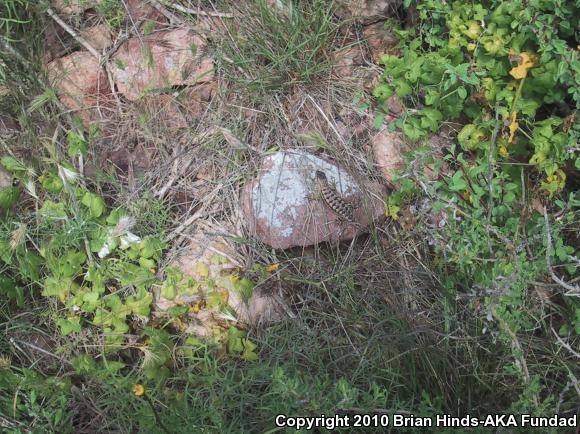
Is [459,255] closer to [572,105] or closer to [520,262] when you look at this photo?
[520,262]

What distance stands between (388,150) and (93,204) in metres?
1.32

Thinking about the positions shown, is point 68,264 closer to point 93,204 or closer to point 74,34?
point 93,204

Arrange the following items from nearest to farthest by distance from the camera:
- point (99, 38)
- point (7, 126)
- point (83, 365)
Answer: point (83, 365) → point (7, 126) → point (99, 38)

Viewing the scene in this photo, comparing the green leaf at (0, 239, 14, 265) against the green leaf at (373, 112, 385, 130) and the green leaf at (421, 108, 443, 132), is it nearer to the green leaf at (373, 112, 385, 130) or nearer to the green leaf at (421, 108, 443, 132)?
the green leaf at (373, 112, 385, 130)

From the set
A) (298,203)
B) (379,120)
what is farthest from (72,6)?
(379,120)

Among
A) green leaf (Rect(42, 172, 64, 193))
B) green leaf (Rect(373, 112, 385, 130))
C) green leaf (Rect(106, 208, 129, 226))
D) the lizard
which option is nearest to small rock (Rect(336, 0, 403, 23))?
green leaf (Rect(373, 112, 385, 130))

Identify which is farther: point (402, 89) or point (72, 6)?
point (72, 6)

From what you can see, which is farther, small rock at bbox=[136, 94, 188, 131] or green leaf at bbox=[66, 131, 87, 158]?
small rock at bbox=[136, 94, 188, 131]

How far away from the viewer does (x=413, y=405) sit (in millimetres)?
2234

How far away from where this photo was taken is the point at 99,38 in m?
3.05

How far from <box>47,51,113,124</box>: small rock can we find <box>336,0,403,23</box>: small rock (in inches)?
46.6

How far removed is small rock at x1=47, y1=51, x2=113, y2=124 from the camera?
301 centimetres

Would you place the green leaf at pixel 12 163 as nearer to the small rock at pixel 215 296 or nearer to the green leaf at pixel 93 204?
the green leaf at pixel 93 204

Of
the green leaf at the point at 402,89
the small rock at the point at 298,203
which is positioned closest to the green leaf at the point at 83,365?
the small rock at the point at 298,203
